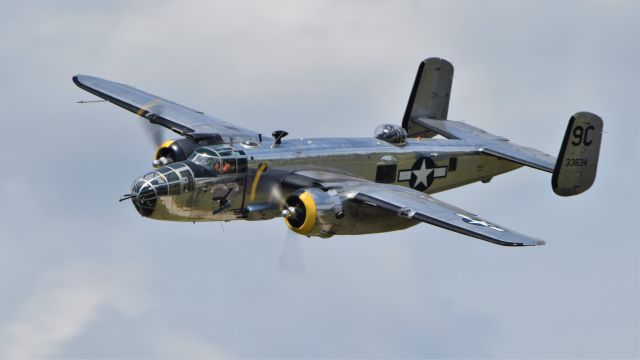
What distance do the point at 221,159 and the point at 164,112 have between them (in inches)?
253

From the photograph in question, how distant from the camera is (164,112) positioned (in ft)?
139

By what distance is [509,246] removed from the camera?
3319 centimetres

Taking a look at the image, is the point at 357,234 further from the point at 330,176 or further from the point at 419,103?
the point at 419,103

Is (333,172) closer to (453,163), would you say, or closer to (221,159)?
(221,159)

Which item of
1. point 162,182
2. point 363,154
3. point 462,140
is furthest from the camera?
point 462,140

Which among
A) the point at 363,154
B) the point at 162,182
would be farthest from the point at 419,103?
the point at 162,182

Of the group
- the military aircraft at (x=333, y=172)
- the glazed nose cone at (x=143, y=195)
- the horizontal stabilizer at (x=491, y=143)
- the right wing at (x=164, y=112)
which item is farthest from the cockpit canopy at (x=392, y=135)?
the glazed nose cone at (x=143, y=195)

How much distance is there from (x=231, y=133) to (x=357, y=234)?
5777mm

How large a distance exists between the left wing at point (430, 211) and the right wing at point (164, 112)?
14.4ft

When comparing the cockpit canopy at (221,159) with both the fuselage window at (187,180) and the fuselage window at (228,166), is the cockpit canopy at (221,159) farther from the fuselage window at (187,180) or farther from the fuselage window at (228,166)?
the fuselage window at (187,180)

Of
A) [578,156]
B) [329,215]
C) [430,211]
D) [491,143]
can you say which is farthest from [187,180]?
[578,156]

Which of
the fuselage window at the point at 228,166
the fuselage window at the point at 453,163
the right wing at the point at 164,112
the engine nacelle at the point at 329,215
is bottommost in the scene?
the engine nacelle at the point at 329,215

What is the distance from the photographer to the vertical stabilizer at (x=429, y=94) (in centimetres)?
4481

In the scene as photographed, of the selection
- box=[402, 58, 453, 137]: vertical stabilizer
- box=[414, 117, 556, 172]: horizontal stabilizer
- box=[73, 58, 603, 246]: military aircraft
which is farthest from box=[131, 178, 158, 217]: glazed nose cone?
box=[402, 58, 453, 137]: vertical stabilizer
